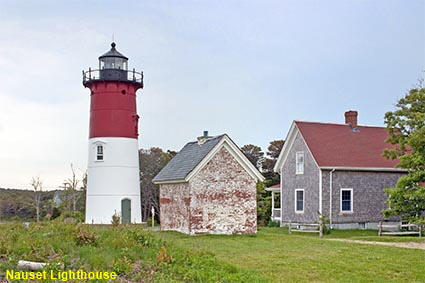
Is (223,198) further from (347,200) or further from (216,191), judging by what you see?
(347,200)

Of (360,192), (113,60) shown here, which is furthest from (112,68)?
(360,192)

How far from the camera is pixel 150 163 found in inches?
1718

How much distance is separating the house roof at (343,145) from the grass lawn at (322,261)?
11.4 metres

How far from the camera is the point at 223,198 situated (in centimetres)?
2120

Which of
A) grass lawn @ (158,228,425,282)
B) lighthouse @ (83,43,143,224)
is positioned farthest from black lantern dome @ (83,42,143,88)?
grass lawn @ (158,228,425,282)

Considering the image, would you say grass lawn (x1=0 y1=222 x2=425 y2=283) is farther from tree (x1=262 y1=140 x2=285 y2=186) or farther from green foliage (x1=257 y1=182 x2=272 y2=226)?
tree (x1=262 y1=140 x2=285 y2=186)

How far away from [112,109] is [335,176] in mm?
12378

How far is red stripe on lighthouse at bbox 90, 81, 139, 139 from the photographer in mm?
29422

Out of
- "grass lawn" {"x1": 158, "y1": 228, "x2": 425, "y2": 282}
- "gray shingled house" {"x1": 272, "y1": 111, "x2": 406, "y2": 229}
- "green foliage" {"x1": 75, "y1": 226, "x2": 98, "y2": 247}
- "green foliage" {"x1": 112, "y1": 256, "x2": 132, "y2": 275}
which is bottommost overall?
"grass lawn" {"x1": 158, "y1": 228, "x2": 425, "y2": 282}

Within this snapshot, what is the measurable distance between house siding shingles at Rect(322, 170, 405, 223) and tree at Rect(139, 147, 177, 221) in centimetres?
1746

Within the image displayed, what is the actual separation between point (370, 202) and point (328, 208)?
Result: 9.01 feet

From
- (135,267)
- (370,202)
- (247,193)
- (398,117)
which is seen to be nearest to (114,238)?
(135,267)

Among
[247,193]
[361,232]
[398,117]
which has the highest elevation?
[398,117]

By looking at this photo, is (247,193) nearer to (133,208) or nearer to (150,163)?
(133,208)
